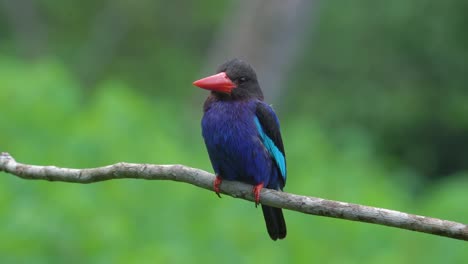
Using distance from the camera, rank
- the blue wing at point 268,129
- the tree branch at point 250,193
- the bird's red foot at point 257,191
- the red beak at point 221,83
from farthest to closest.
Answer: the blue wing at point 268,129 → the red beak at point 221,83 → the bird's red foot at point 257,191 → the tree branch at point 250,193

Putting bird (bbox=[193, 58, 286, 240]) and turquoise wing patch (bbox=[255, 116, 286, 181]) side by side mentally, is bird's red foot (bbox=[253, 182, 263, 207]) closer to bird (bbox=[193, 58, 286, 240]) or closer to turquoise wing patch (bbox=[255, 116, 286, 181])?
bird (bbox=[193, 58, 286, 240])

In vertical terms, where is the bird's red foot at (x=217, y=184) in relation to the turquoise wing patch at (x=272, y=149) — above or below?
below

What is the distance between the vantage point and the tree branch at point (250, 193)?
350 cm

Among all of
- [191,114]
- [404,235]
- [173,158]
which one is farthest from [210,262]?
[191,114]

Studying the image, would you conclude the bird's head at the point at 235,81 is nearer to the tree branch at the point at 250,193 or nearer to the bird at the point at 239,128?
the bird at the point at 239,128

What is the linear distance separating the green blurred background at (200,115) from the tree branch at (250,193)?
2426 millimetres

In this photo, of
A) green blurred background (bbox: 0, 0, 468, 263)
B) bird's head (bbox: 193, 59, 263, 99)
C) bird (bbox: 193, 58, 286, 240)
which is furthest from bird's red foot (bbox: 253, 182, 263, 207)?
green blurred background (bbox: 0, 0, 468, 263)

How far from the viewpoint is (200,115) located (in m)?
11.7

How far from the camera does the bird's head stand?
4551 mm

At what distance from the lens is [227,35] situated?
44.3 feet

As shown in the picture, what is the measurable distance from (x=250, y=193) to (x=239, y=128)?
0.34m

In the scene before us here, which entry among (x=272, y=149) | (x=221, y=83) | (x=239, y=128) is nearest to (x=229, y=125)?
(x=239, y=128)

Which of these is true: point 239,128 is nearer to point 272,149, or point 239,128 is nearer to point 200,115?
point 272,149

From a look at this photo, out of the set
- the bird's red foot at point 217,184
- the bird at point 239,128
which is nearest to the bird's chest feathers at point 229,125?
the bird at point 239,128
